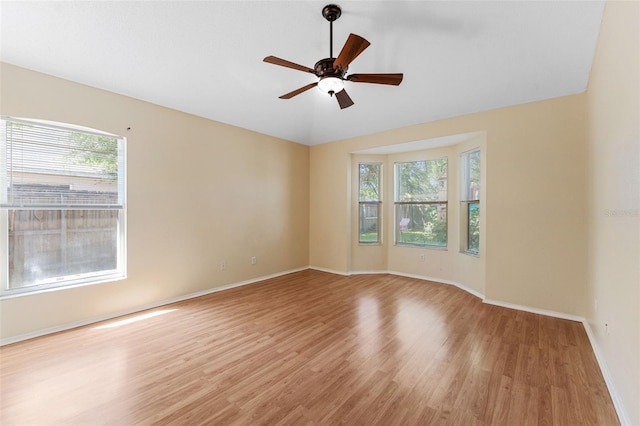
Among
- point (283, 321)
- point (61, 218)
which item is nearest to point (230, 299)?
point (283, 321)

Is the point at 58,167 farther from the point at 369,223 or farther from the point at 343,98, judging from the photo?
the point at 369,223

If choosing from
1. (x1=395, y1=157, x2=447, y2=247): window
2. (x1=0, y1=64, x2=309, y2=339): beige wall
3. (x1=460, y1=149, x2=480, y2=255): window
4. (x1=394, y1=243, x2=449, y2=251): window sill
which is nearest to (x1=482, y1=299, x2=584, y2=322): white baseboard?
(x1=460, y1=149, x2=480, y2=255): window

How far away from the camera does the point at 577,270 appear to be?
3.11 metres

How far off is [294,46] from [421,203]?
3.56 m

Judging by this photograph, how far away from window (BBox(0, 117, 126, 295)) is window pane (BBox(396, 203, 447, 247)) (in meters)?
4.59

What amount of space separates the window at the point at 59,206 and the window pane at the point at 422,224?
4.59 meters

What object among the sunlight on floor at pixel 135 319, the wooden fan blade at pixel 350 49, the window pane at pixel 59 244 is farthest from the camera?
the sunlight on floor at pixel 135 319

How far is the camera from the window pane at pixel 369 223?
5.43m

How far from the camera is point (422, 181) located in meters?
5.05

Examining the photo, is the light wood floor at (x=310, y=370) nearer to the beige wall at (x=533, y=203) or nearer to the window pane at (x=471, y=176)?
the beige wall at (x=533, y=203)

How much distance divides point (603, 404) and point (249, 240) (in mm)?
4420

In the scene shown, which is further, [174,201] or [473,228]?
[473,228]

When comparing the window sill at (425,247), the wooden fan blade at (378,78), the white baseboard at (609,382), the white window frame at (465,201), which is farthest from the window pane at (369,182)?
the white baseboard at (609,382)

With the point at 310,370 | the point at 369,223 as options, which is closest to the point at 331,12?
the point at 310,370
